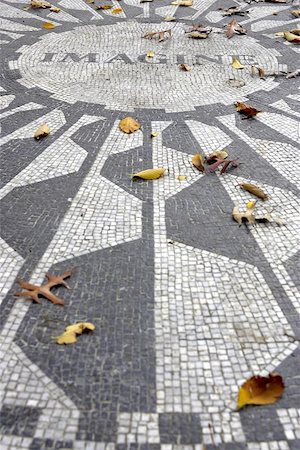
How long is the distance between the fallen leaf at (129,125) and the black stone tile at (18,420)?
4353 millimetres

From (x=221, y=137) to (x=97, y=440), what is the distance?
4.64 meters

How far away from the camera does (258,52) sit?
9.42 m

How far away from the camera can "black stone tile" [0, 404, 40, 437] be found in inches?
130

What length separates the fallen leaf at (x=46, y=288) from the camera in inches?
167

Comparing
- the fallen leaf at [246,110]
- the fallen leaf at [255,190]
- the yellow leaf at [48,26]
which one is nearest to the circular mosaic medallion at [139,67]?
the fallen leaf at [246,110]

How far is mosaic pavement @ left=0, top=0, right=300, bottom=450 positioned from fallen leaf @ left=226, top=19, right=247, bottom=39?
1.39 metres

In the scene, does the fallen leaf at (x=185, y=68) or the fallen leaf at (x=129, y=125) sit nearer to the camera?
the fallen leaf at (x=129, y=125)

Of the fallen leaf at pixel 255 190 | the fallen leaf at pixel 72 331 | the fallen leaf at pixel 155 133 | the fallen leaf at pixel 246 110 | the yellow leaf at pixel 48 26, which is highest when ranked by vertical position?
the yellow leaf at pixel 48 26

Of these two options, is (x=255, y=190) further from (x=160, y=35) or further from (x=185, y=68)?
(x=160, y=35)

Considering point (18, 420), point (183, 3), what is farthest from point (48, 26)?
point (18, 420)

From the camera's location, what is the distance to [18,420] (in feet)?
11.0

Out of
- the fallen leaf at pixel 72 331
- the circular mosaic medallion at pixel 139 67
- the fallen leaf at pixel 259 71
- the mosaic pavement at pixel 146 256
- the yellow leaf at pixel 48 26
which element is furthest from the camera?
the yellow leaf at pixel 48 26

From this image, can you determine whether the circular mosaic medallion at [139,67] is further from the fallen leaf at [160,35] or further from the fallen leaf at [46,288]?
the fallen leaf at [46,288]

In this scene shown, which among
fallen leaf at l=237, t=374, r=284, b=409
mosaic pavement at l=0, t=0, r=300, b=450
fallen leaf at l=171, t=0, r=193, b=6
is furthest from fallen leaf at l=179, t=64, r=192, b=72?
fallen leaf at l=237, t=374, r=284, b=409
